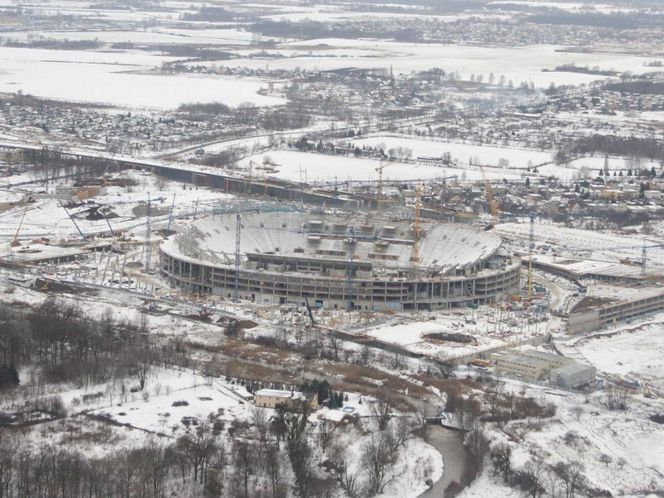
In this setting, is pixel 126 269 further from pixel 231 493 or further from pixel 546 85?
pixel 546 85

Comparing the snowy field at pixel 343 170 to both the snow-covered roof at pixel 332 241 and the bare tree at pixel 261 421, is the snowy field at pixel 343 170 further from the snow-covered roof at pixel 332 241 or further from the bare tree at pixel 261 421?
the bare tree at pixel 261 421

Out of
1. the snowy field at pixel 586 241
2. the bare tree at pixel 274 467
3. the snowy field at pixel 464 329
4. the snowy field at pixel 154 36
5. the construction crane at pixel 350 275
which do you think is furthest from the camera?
the snowy field at pixel 154 36

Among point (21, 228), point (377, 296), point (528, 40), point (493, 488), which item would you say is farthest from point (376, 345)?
point (528, 40)

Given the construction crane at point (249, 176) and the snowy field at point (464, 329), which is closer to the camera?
the snowy field at point (464, 329)

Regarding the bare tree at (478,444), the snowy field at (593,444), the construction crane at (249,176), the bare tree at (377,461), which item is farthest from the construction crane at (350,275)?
the construction crane at (249,176)

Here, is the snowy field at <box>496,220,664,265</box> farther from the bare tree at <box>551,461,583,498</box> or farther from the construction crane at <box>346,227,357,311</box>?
the bare tree at <box>551,461,583,498</box>

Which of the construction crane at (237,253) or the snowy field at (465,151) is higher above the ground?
the construction crane at (237,253)

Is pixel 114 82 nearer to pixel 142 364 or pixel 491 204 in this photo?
pixel 491 204
